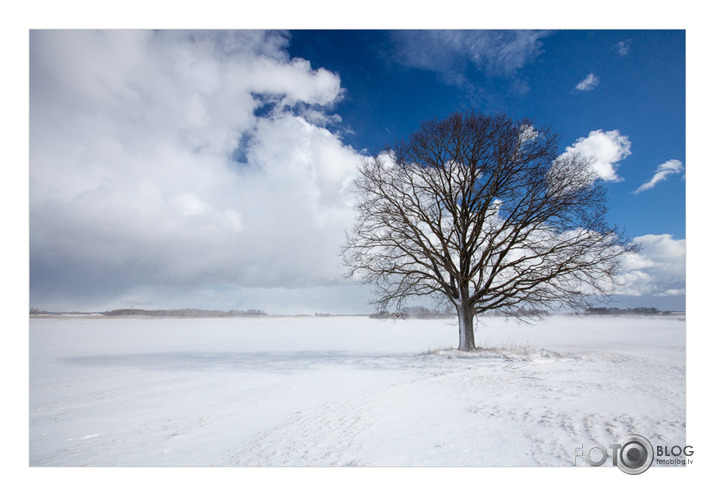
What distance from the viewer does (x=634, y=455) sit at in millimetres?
4145

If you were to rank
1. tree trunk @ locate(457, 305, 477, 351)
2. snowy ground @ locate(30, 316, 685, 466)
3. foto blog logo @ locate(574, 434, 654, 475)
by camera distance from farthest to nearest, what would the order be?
1. tree trunk @ locate(457, 305, 477, 351)
2. foto blog logo @ locate(574, 434, 654, 475)
3. snowy ground @ locate(30, 316, 685, 466)

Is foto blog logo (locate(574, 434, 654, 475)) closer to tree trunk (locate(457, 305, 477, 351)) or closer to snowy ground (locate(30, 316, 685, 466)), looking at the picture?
snowy ground (locate(30, 316, 685, 466))

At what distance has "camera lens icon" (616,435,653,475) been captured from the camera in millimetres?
4090

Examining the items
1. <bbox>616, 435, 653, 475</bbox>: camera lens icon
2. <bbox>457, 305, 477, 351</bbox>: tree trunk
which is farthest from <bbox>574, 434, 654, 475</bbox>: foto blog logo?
<bbox>457, 305, 477, 351</bbox>: tree trunk

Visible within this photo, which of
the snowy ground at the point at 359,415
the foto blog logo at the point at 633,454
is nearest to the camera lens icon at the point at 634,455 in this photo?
the foto blog logo at the point at 633,454

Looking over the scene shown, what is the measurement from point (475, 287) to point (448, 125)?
18.2 ft

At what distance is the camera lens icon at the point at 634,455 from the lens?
4.09 metres

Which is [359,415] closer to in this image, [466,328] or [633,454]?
[633,454]

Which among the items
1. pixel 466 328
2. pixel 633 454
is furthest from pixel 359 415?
pixel 466 328

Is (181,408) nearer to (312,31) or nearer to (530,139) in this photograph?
(312,31)

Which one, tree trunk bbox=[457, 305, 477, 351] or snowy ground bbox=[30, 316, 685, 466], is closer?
snowy ground bbox=[30, 316, 685, 466]

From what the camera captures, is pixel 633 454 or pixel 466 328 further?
pixel 466 328

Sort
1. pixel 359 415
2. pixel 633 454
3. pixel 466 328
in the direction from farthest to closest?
pixel 466 328, pixel 359 415, pixel 633 454

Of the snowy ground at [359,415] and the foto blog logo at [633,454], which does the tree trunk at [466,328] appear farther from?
the foto blog logo at [633,454]
